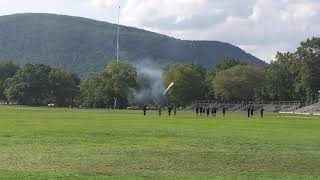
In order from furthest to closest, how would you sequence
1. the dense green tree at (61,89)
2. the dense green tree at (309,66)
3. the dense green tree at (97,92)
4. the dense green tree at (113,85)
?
the dense green tree at (61,89) < the dense green tree at (97,92) < the dense green tree at (113,85) < the dense green tree at (309,66)

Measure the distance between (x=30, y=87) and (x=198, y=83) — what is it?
49.9m

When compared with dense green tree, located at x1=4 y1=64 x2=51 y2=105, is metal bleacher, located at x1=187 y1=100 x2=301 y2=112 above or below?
below

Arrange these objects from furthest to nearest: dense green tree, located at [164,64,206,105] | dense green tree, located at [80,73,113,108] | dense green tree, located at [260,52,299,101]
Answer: dense green tree, located at [164,64,206,105]
dense green tree, located at [80,73,113,108]
dense green tree, located at [260,52,299,101]

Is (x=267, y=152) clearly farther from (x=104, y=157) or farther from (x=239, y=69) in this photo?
(x=239, y=69)

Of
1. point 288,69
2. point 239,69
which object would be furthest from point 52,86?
point 288,69

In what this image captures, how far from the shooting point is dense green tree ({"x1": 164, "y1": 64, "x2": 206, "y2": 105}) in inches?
6649

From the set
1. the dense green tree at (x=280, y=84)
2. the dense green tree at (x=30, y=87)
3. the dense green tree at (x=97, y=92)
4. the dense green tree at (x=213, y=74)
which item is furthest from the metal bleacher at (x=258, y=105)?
the dense green tree at (x=30, y=87)

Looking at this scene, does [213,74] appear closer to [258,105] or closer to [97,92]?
[258,105]

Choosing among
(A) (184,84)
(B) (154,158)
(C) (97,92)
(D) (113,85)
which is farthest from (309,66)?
(B) (154,158)

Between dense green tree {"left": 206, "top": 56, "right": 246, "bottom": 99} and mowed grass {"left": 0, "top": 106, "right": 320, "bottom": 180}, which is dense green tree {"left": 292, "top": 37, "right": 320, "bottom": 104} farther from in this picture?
Result: mowed grass {"left": 0, "top": 106, "right": 320, "bottom": 180}

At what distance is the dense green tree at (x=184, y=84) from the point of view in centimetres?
16888

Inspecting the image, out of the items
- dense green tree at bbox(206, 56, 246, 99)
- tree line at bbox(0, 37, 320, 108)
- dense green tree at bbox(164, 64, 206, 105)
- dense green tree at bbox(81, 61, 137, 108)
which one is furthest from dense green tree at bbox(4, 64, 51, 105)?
dense green tree at bbox(206, 56, 246, 99)

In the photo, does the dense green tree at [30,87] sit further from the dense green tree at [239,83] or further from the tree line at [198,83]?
the dense green tree at [239,83]

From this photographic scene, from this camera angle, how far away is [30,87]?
18288 centimetres
